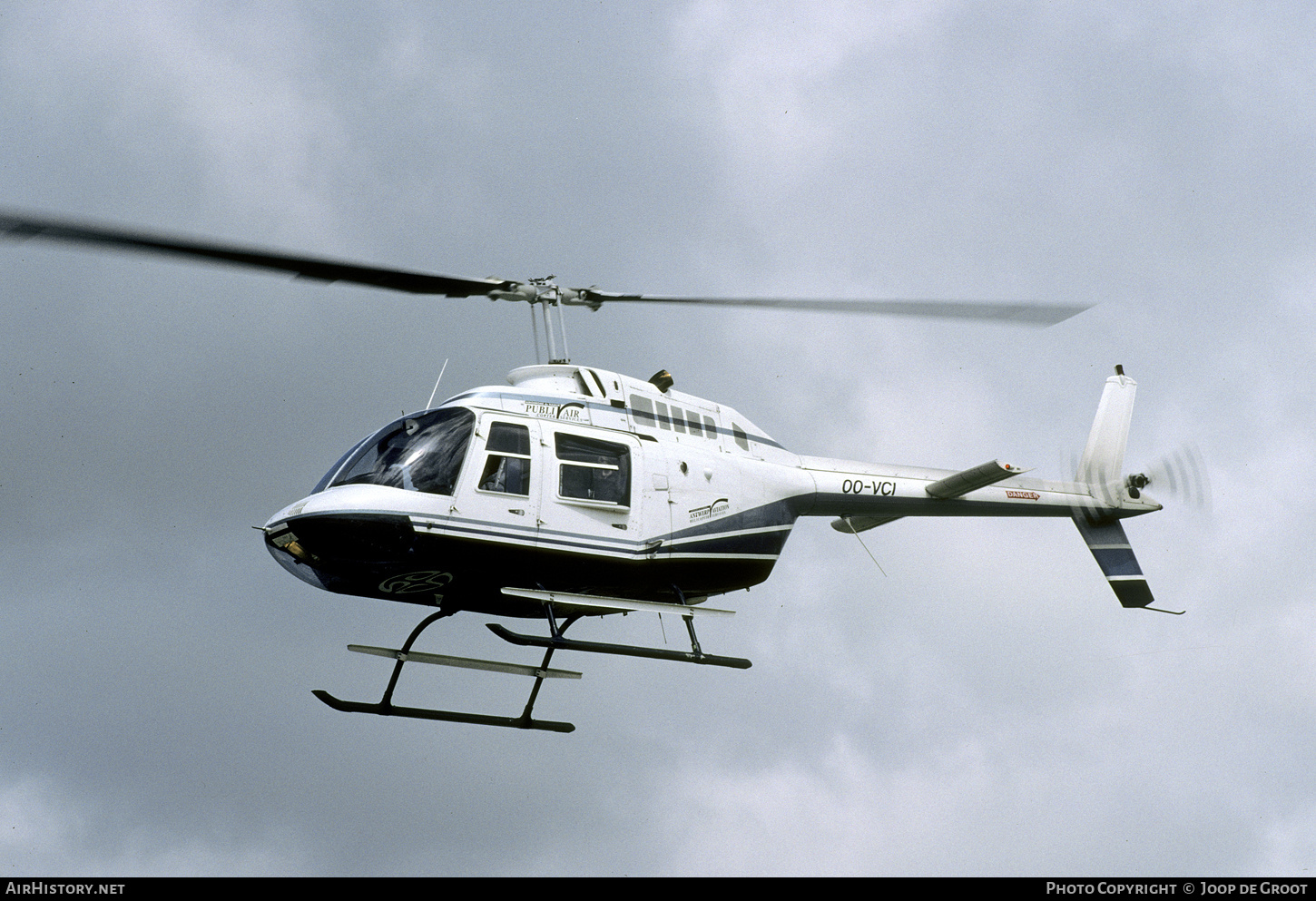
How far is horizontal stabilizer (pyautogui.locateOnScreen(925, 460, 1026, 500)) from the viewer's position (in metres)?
19.7

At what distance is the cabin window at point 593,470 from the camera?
1747 centimetres

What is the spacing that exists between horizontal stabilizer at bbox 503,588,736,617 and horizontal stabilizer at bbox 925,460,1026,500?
401 centimetres

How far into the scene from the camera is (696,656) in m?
17.6

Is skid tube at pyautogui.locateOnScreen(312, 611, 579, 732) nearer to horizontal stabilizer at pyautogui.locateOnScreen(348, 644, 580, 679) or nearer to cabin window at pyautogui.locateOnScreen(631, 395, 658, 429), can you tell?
horizontal stabilizer at pyautogui.locateOnScreen(348, 644, 580, 679)

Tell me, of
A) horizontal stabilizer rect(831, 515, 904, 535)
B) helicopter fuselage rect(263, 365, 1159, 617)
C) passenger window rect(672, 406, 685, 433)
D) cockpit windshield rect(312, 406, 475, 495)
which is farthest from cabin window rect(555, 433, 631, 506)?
horizontal stabilizer rect(831, 515, 904, 535)

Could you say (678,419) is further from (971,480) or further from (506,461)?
(971,480)

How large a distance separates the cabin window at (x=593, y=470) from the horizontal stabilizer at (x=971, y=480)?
5034mm

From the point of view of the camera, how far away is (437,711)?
17.8m

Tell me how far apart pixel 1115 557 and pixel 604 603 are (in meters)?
9.55

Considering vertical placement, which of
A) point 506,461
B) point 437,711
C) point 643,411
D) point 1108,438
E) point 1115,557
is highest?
point 1108,438

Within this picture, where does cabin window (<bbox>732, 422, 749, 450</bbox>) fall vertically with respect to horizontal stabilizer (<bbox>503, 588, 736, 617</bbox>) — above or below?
above

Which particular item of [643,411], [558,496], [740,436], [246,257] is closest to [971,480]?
[740,436]
